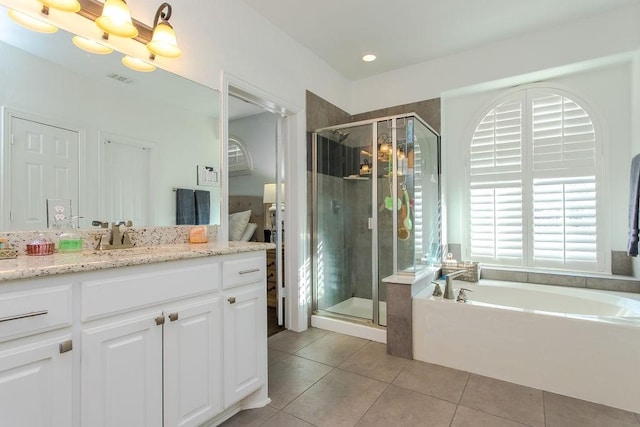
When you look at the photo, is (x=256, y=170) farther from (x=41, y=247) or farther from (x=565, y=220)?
(x=565, y=220)

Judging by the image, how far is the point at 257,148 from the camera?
4.03 meters

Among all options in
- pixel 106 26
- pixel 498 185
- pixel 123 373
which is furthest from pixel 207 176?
pixel 498 185

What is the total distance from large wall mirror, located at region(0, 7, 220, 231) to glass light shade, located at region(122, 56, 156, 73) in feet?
0.09

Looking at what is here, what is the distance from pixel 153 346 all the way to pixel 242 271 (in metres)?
0.52

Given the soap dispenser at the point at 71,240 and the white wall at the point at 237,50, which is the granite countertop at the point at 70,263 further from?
the white wall at the point at 237,50

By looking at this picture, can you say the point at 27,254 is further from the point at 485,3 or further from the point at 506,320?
the point at 485,3

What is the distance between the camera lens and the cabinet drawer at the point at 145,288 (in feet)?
3.68

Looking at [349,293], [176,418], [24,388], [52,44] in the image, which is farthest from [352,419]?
[52,44]

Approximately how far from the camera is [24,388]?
97 centimetres

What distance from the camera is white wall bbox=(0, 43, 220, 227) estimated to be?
4.66 feet

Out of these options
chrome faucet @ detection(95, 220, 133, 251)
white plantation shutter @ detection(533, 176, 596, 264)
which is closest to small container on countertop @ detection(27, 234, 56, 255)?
chrome faucet @ detection(95, 220, 133, 251)

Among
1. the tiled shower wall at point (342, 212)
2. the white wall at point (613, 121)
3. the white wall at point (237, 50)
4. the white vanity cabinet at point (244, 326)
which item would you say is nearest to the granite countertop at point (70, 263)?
the white vanity cabinet at point (244, 326)

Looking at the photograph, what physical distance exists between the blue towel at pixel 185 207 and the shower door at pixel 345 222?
4.43ft

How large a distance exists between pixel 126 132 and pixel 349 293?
2.47 m
